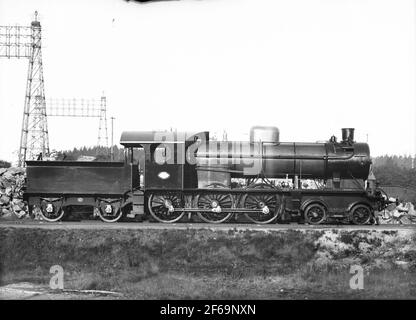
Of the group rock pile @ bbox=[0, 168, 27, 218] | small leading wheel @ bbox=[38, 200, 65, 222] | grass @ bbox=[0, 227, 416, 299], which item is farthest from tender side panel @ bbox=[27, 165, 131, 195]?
grass @ bbox=[0, 227, 416, 299]

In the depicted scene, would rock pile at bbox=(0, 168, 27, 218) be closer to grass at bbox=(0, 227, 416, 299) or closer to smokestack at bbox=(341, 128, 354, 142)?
grass at bbox=(0, 227, 416, 299)

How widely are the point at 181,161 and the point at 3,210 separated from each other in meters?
8.31

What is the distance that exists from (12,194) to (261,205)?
36.4ft

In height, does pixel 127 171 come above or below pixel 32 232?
above

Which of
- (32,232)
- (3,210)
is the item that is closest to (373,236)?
(32,232)

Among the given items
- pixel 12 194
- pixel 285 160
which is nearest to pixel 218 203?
pixel 285 160

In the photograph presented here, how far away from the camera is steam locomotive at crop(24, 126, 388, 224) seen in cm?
1820

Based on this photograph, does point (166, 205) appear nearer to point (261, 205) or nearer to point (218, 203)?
point (218, 203)

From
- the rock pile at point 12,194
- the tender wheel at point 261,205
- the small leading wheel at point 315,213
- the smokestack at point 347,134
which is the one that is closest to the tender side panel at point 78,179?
the rock pile at point 12,194

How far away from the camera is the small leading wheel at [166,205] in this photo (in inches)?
715

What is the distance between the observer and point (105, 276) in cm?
1377

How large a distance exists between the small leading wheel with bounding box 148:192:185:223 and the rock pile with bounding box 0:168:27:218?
568 cm

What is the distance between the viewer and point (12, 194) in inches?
861
